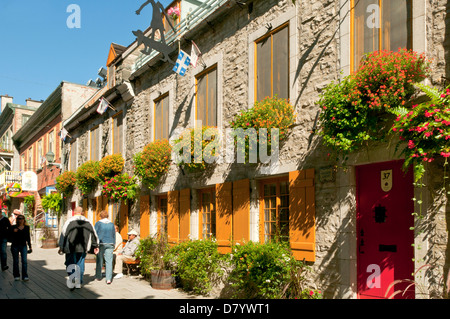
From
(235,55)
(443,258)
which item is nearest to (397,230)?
(443,258)

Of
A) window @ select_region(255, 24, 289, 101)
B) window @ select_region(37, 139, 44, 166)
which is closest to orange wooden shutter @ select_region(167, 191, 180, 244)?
window @ select_region(255, 24, 289, 101)

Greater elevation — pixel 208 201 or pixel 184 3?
pixel 184 3

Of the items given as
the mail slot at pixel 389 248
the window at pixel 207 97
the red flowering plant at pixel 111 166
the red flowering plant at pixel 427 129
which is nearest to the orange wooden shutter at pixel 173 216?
the window at pixel 207 97

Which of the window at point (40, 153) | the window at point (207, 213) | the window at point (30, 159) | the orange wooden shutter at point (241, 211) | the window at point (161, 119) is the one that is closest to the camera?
the orange wooden shutter at point (241, 211)

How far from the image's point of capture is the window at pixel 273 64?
820 centimetres

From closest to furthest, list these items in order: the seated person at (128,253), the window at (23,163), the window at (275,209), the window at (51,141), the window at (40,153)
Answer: the window at (275,209) < the seated person at (128,253) < the window at (51,141) < the window at (40,153) < the window at (23,163)

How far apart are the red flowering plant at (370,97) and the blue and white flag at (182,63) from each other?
15.8 ft

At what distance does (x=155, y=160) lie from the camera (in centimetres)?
1179

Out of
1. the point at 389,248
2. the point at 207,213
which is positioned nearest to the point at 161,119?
the point at 207,213

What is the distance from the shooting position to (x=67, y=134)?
21.2 m

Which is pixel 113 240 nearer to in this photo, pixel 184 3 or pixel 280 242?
pixel 280 242

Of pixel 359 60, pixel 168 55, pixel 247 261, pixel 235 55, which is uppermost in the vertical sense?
pixel 168 55

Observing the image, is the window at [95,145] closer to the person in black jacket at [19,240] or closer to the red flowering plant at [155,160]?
the red flowering plant at [155,160]

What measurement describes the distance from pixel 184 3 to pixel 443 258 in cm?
998
